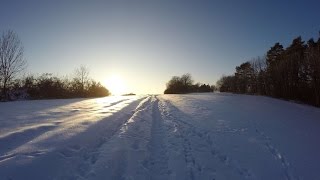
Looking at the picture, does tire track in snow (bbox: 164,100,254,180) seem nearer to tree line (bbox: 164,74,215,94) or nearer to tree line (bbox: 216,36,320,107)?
tree line (bbox: 216,36,320,107)

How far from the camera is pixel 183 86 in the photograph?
159500mm

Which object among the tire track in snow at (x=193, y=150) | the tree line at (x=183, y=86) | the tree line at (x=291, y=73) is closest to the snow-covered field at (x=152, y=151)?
the tire track in snow at (x=193, y=150)

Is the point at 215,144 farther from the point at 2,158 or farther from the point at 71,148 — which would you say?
the point at 2,158

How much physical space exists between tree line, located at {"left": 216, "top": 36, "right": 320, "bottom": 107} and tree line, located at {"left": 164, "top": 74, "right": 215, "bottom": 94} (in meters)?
52.4

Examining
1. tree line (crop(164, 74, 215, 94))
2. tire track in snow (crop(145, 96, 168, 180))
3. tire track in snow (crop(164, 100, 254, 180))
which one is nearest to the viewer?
tire track in snow (crop(145, 96, 168, 180))

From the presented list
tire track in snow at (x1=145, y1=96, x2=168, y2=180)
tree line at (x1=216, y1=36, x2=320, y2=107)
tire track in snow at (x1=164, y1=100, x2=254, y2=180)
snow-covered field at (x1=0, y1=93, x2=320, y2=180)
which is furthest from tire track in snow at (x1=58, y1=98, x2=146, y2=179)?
tree line at (x1=216, y1=36, x2=320, y2=107)

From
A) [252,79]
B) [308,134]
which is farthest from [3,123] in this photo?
[252,79]

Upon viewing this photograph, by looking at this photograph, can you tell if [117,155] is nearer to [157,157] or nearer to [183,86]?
[157,157]

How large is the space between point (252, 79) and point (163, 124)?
91613mm

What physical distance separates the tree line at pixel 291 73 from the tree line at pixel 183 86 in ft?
172

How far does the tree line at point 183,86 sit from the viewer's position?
153625 millimetres

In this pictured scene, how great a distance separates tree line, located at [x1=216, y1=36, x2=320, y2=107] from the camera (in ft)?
194

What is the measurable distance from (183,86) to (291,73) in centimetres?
8837

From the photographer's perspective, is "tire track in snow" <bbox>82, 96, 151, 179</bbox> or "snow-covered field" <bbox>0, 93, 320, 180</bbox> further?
"snow-covered field" <bbox>0, 93, 320, 180</bbox>
